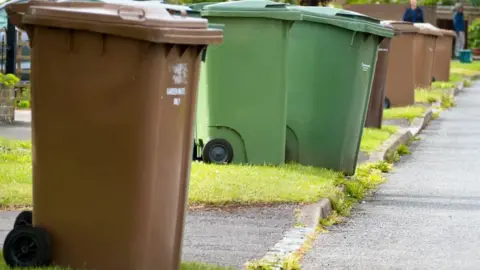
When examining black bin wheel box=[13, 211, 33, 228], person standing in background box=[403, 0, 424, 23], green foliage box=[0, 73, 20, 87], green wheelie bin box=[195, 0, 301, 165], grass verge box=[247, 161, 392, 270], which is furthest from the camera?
person standing in background box=[403, 0, 424, 23]

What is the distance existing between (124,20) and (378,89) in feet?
34.9

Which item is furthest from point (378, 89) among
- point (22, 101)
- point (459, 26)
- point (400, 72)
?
point (459, 26)

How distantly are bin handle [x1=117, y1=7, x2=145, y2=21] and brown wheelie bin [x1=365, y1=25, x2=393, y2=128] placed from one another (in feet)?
33.8

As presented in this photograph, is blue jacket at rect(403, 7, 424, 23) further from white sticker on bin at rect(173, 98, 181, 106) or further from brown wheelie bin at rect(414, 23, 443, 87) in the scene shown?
white sticker on bin at rect(173, 98, 181, 106)

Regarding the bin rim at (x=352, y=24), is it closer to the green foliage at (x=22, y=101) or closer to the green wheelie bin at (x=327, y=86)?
the green wheelie bin at (x=327, y=86)

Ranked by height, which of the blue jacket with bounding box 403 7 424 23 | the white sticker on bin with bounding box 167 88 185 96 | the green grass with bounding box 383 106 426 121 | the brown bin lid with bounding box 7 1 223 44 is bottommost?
the green grass with bounding box 383 106 426 121

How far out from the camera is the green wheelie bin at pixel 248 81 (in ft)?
34.8

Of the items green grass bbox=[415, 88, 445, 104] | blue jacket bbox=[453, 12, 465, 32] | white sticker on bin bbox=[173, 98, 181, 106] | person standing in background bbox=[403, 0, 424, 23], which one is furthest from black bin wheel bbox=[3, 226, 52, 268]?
blue jacket bbox=[453, 12, 465, 32]

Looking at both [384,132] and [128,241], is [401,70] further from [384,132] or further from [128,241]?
[128,241]

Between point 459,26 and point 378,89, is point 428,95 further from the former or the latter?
point 459,26

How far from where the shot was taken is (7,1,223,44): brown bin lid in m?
5.71

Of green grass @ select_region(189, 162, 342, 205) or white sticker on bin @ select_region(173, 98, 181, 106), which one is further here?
green grass @ select_region(189, 162, 342, 205)

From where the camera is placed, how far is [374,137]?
14984 millimetres

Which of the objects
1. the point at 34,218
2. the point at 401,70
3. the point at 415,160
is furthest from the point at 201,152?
the point at 401,70
